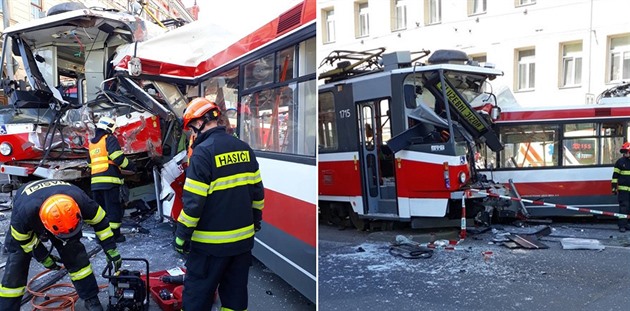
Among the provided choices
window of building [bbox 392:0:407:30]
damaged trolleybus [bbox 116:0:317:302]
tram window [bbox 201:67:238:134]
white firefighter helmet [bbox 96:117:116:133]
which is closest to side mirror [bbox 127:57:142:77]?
white firefighter helmet [bbox 96:117:116:133]

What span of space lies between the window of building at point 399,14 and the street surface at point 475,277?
9400mm

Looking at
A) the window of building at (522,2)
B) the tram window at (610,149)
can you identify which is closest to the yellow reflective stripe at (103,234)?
the tram window at (610,149)

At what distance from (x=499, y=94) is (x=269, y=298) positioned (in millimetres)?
6952

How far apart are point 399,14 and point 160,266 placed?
39.6 ft

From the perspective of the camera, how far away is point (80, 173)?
24.6 feet

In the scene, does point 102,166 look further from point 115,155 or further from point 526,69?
point 526,69

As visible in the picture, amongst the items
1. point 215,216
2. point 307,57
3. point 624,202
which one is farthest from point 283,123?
point 624,202

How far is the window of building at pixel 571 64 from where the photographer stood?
558 inches

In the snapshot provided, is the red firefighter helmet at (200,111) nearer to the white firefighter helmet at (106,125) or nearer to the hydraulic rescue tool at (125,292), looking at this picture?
the hydraulic rescue tool at (125,292)

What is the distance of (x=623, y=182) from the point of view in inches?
319

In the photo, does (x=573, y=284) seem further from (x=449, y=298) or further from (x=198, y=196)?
(x=198, y=196)

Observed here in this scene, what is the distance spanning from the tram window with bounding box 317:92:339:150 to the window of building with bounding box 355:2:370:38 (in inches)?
211

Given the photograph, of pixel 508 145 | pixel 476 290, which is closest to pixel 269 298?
pixel 476 290

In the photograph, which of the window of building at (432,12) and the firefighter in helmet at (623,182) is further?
the window of building at (432,12)
